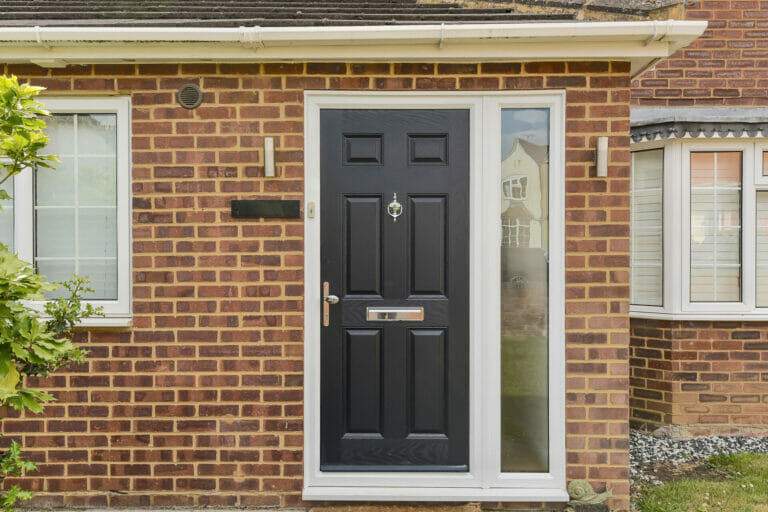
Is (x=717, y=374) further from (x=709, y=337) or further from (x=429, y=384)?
(x=429, y=384)

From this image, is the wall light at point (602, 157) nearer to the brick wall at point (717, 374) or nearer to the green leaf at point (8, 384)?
the brick wall at point (717, 374)

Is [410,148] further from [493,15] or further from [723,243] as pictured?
[723,243]

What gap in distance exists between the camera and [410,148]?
3.59 metres

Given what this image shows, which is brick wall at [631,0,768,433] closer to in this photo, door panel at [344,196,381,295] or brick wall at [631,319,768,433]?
brick wall at [631,319,768,433]

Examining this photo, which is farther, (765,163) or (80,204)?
(765,163)

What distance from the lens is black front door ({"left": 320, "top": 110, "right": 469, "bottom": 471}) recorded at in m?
3.58

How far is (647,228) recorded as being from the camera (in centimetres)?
519

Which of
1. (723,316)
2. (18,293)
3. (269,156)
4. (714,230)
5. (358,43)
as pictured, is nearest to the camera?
(18,293)

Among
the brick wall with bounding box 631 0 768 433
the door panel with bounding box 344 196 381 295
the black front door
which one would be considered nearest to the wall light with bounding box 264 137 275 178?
the black front door

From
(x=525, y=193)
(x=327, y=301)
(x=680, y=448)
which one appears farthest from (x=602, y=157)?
(x=680, y=448)

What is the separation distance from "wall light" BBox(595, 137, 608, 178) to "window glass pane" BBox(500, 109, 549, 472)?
12.1 inches

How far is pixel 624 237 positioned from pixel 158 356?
3.00 m

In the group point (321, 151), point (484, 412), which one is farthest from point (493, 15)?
point (484, 412)

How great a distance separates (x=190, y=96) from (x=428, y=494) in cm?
290
